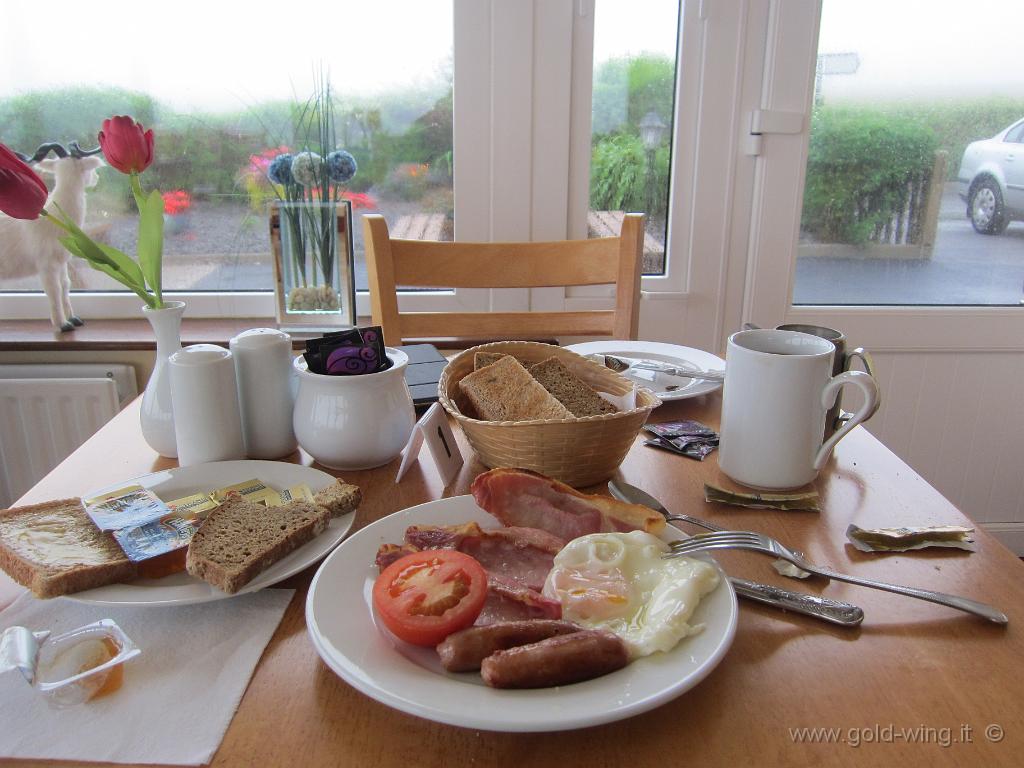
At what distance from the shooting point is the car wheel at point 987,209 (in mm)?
1973

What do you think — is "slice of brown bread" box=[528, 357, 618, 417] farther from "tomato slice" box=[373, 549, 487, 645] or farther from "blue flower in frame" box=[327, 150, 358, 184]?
"blue flower in frame" box=[327, 150, 358, 184]

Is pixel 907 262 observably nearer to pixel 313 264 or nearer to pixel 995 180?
pixel 995 180

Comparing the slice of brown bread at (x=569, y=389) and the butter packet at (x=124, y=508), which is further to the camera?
the slice of brown bread at (x=569, y=389)

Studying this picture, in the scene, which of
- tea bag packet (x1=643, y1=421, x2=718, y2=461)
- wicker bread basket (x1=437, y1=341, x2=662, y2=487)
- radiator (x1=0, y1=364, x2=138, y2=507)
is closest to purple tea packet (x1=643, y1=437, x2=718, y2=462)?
tea bag packet (x1=643, y1=421, x2=718, y2=461)

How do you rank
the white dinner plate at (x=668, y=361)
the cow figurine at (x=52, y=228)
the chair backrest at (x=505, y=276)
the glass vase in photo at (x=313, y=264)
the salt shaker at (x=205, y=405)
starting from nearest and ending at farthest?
1. the salt shaker at (x=205, y=405)
2. the white dinner plate at (x=668, y=361)
3. the chair backrest at (x=505, y=276)
4. the glass vase in photo at (x=313, y=264)
5. the cow figurine at (x=52, y=228)

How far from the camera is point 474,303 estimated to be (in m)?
1.98

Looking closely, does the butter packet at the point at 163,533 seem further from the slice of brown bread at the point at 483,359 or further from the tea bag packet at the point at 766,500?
the tea bag packet at the point at 766,500

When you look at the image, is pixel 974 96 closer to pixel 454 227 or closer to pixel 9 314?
A: pixel 454 227

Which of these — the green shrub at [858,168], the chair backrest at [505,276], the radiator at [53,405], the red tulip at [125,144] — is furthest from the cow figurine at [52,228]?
the green shrub at [858,168]

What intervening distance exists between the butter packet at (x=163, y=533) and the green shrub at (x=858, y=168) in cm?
174

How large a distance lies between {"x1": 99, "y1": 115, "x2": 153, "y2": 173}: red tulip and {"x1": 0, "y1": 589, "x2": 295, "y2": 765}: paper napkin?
1.76ft

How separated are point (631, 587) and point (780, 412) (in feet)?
1.04

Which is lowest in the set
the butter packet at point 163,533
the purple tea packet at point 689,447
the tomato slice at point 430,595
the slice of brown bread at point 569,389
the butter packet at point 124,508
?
the purple tea packet at point 689,447

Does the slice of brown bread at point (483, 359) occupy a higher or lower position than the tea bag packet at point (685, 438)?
higher
